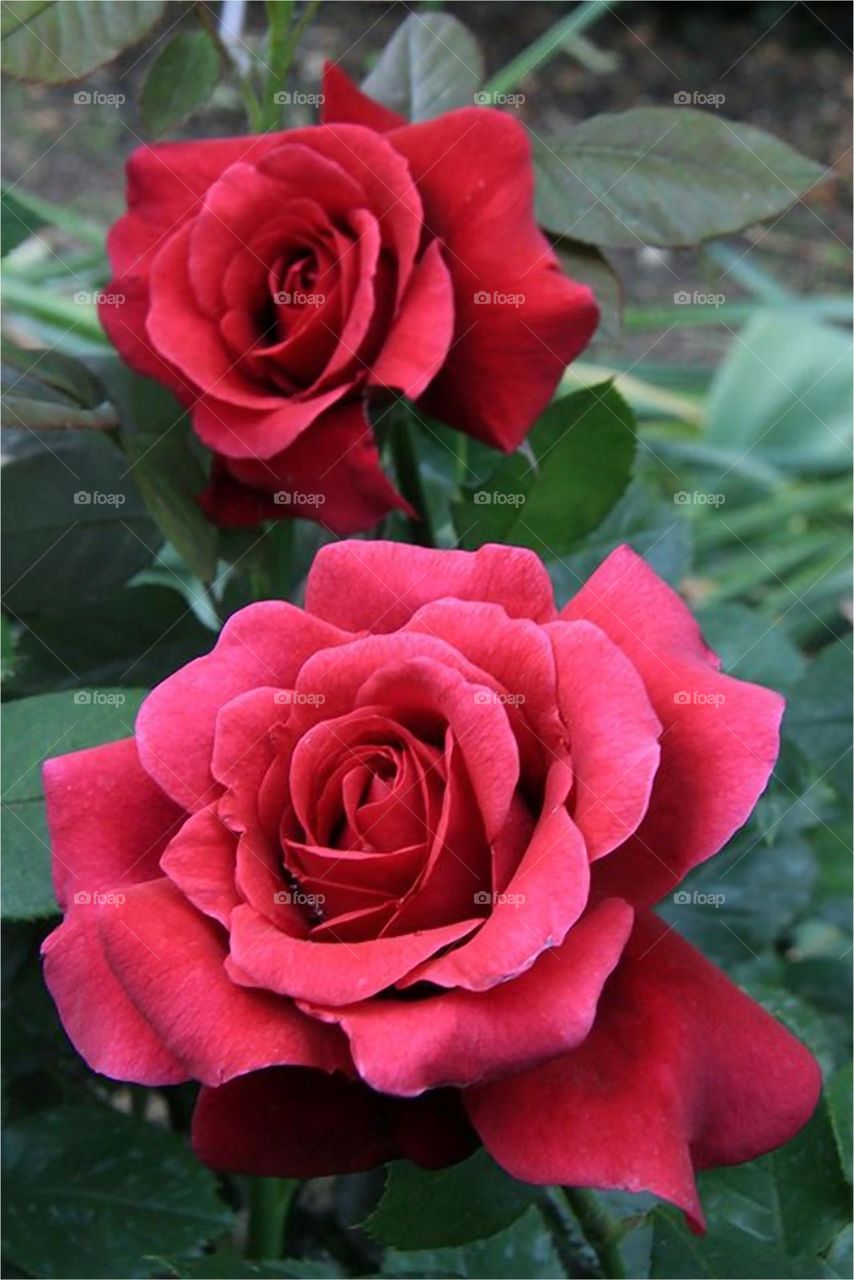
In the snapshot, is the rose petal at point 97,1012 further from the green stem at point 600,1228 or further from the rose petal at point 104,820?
the green stem at point 600,1228

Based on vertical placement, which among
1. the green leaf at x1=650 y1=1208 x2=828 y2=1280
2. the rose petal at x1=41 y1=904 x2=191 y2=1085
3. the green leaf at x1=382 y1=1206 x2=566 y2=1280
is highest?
the rose petal at x1=41 y1=904 x2=191 y2=1085

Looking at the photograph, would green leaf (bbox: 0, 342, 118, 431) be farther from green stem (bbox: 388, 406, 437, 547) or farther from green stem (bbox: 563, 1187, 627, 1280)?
green stem (bbox: 563, 1187, 627, 1280)

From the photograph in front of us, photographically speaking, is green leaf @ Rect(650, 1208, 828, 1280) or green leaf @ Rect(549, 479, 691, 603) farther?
green leaf @ Rect(549, 479, 691, 603)

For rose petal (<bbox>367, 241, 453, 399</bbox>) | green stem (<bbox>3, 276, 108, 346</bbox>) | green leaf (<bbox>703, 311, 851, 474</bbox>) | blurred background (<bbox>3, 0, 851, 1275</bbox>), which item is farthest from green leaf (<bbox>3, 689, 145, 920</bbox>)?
green leaf (<bbox>703, 311, 851, 474</bbox>)

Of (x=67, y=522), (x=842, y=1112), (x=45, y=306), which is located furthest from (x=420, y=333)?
(x=45, y=306)

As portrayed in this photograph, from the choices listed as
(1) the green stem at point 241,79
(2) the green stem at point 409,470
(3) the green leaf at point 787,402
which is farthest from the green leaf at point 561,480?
(3) the green leaf at point 787,402

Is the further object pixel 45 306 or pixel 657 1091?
pixel 45 306

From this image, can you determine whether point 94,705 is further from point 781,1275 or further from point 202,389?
point 781,1275

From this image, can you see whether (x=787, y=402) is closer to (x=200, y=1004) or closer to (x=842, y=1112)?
(x=842, y=1112)
